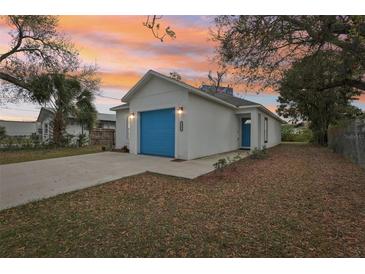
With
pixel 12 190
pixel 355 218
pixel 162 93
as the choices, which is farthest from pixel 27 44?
pixel 355 218

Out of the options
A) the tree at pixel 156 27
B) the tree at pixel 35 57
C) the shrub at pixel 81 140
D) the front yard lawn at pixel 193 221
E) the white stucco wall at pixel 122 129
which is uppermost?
the tree at pixel 35 57

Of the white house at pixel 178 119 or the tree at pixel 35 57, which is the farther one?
the tree at pixel 35 57

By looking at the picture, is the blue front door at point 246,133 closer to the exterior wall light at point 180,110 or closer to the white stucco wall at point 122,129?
the exterior wall light at point 180,110

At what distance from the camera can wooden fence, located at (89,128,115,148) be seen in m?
17.4

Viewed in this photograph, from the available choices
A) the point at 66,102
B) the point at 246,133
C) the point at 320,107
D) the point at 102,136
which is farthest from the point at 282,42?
the point at 320,107

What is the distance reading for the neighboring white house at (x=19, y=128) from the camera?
30.9 metres

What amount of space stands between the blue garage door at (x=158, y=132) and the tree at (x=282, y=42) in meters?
4.58

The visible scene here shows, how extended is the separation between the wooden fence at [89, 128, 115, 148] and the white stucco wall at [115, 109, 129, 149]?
2650mm

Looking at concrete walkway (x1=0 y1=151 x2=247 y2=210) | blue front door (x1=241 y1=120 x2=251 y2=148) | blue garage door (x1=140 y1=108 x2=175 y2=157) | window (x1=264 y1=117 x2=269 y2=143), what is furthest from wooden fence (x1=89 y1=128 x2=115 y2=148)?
window (x1=264 y1=117 x2=269 y2=143)

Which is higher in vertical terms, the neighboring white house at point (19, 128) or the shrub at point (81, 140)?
the neighboring white house at point (19, 128)

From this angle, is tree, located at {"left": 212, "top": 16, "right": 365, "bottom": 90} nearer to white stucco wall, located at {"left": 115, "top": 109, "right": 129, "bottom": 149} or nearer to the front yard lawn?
the front yard lawn

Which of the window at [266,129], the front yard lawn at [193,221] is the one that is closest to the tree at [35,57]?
the front yard lawn at [193,221]

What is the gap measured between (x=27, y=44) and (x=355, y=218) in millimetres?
17158
